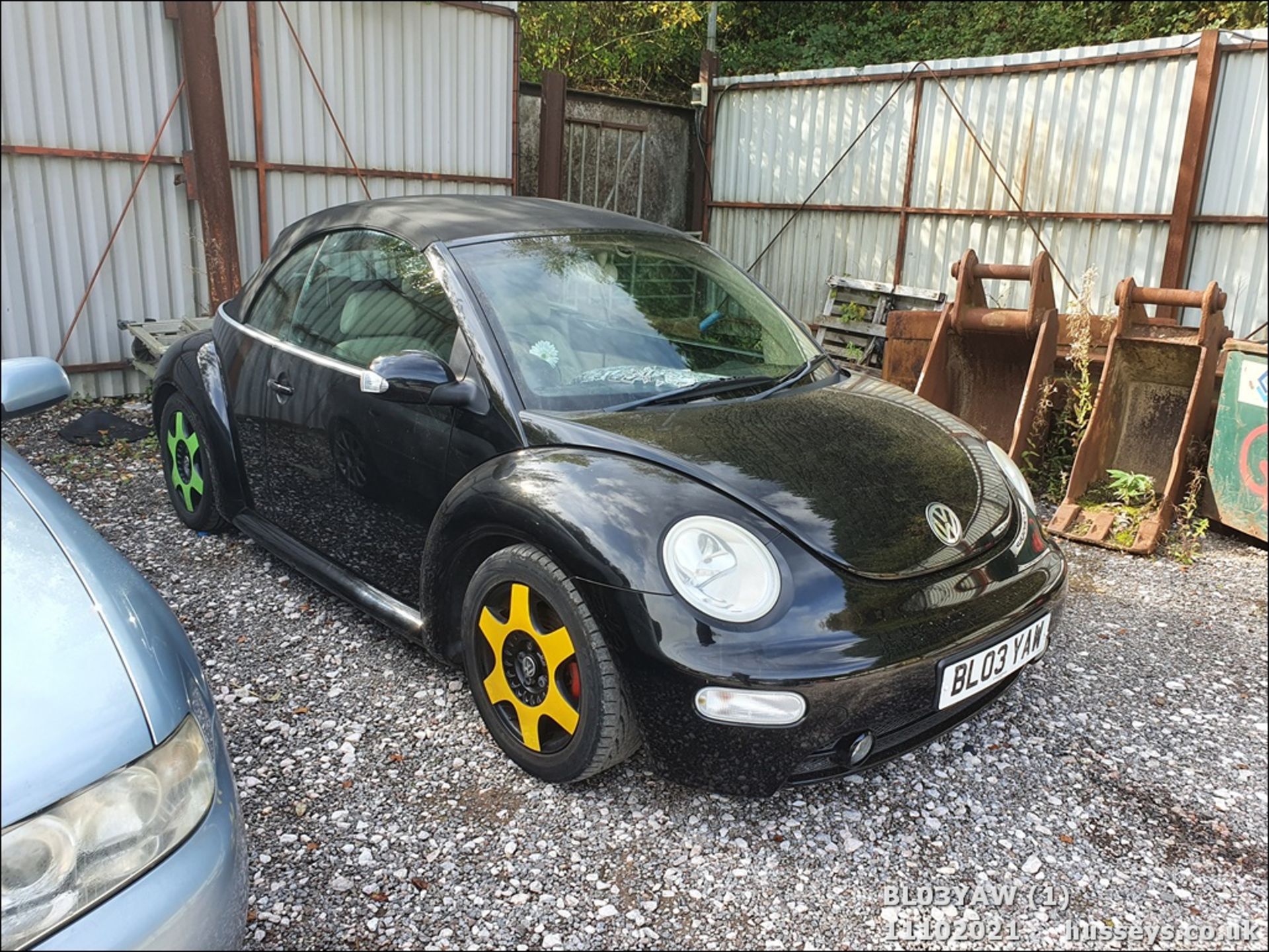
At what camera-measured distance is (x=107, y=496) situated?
15.4 ft

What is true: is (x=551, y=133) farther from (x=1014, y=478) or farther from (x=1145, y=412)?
(x=1014, y=478)

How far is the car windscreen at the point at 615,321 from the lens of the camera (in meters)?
2.66

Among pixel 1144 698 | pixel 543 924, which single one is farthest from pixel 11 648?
pixel 1144 698

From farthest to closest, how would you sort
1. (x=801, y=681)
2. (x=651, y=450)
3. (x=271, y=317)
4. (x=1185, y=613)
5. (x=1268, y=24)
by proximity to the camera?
(x=1268, y=24)
(x=1185, y=613)
(x=271, y=317)
(x=651, y=450)
(x=801, y=681)

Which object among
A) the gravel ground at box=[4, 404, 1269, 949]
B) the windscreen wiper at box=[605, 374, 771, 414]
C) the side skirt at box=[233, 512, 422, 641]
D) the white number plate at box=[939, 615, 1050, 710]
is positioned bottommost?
the gravel ground at box=[4, 404, 1269, 949]

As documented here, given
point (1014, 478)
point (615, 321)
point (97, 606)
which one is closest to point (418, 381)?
point (615, 321)

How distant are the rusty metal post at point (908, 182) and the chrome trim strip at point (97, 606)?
28.5 ft

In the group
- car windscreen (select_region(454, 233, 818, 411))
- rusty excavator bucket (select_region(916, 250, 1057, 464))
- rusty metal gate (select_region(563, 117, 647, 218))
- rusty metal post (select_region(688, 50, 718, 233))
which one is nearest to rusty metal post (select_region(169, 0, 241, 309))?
rusty metal gate (select_region(563, 117, 647, 218))

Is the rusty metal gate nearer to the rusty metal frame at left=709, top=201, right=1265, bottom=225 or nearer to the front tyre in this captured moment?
the rusty metal frame at left=709, top=201, right=1265, bottom=225

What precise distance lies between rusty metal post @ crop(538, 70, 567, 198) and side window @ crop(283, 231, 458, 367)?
6.40m

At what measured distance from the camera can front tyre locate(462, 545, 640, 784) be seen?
2.21m

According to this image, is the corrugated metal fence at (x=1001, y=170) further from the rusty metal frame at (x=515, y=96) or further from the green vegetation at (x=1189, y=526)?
the green vegetation at (x=1189, y=526)

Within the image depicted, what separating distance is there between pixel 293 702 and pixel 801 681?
1.70 m

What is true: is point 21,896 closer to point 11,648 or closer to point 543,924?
point 11,648
